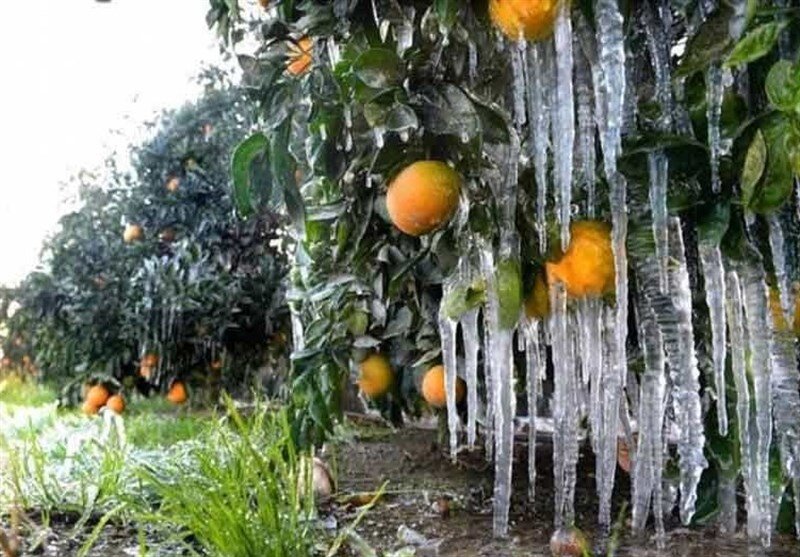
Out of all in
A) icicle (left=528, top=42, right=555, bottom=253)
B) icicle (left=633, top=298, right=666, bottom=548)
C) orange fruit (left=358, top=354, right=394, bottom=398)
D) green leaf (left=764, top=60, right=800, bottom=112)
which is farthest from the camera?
orange fruit (left=358, top=354, right=394, bottom=398)

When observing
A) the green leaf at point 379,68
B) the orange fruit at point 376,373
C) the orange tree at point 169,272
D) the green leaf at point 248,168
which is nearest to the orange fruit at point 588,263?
the green leaf at point 379,68

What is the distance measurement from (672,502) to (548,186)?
28.0 inches

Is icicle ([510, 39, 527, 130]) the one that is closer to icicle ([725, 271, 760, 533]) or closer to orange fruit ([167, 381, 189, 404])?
icicle ([725, 271, 760, 533])

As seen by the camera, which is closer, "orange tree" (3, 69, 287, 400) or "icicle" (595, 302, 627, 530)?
"icicle" (595, 302, 627, 530)

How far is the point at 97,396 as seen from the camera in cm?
404

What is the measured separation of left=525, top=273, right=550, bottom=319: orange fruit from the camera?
47.8 inches

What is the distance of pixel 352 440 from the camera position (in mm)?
2625

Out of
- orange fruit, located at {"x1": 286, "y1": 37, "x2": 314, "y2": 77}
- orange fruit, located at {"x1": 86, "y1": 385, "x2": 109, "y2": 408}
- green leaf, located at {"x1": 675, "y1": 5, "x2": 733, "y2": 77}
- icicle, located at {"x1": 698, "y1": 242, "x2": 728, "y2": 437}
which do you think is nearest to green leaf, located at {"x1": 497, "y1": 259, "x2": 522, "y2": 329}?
icicle, located at {"x1": 698, "y1": 242, "x2": 728, "y2": 437}

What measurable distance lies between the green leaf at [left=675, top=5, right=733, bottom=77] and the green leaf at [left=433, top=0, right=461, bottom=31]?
0.27 m

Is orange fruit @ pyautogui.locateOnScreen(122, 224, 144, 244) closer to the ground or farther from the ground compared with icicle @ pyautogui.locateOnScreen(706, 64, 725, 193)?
farther from the ground

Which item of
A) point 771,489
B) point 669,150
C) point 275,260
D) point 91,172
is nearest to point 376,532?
point 771,489

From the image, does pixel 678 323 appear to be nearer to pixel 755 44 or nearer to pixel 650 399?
pixel 650 399

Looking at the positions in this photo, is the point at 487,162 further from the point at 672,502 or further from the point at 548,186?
the point at 672,502

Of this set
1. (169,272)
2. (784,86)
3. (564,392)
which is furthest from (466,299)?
(169,272)
